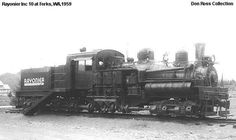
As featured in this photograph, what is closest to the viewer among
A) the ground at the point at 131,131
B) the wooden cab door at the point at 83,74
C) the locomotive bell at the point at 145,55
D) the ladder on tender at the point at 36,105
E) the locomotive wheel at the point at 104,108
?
the ground at the point at 131,131

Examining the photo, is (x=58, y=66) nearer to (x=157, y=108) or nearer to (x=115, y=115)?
(x=115, y=115)

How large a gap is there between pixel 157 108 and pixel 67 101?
714 centimetres

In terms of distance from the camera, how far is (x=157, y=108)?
15.6m

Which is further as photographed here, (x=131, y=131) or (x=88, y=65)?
(x=88, y=65)

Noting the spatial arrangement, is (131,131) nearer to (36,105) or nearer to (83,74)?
(83,74)

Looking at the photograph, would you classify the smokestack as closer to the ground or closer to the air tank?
the air tank

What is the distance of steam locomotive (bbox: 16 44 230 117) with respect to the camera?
15125 millimetres

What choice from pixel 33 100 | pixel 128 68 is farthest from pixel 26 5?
pixel 33 100

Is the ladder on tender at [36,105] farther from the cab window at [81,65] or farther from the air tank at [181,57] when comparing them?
the air tank at [181,57]

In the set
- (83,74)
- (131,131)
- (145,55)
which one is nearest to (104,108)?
(83,74)

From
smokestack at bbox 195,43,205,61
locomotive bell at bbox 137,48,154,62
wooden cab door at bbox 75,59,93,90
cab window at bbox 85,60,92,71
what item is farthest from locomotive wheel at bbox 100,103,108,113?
smokestack at bbox 195,43,205,61

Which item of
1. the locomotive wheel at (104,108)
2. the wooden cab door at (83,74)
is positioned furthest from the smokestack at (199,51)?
the wooden cab door at (83,74)

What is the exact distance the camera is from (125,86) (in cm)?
1792

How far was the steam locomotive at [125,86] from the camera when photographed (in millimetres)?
15125
